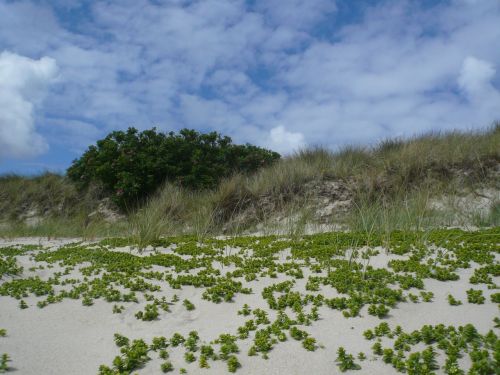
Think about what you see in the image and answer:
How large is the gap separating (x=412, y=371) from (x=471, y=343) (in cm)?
98

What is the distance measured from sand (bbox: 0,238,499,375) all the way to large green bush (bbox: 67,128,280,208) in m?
10.7

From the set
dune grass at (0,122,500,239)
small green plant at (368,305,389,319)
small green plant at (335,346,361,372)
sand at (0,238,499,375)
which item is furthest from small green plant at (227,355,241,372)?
dune grass at (0,122,500,239)

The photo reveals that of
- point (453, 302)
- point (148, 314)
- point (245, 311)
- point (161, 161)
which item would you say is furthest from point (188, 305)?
point (161, 161)

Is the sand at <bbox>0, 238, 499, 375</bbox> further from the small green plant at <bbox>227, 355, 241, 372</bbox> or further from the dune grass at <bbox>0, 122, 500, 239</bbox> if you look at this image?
the dune grass at <bbox>0, 122, 500, 239</bbox>

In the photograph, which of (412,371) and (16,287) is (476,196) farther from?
(16,287)

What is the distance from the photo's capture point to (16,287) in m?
7.32

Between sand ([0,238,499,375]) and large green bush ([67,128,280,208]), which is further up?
large green bush ([67,128,280,208])

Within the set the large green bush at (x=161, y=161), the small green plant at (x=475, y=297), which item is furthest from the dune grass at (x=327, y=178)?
the small green plant at (x=475, y=297)

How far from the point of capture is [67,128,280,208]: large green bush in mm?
17516

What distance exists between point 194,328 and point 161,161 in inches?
490

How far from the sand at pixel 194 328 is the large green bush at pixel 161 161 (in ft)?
35.2

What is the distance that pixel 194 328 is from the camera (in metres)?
5.89

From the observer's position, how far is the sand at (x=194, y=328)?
4914mm

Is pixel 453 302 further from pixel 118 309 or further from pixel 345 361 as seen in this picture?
pixel 118 309
